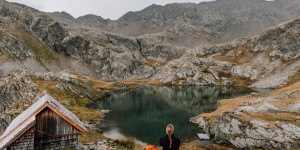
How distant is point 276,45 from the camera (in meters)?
164

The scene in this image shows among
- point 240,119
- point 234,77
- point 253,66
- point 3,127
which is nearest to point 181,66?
point 234,77

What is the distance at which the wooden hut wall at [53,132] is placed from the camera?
15.5 m

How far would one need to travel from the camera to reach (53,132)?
1625 centimetres

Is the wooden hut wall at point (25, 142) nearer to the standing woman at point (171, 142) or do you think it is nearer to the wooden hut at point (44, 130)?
the wooden hut at point (44, 130)

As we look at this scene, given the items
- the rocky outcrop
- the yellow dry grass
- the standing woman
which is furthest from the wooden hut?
the yellow dry grass

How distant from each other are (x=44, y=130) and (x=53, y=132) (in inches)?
34.2

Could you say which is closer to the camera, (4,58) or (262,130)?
(262,130)

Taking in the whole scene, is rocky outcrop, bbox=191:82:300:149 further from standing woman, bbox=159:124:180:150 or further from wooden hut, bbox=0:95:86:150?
wooden hut, bbox=0:95:86:150

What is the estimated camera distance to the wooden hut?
14.6 m

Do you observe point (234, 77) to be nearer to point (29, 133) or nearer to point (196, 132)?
point (196, 132)

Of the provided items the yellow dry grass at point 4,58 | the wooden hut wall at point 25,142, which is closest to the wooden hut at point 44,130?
the wooden hut wall at point 25,142

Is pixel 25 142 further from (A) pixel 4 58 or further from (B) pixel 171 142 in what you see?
(A) pixel 4 58

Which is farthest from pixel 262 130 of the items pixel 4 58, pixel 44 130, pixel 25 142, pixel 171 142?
pixel 4 58

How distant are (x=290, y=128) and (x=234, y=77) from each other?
149704mm
